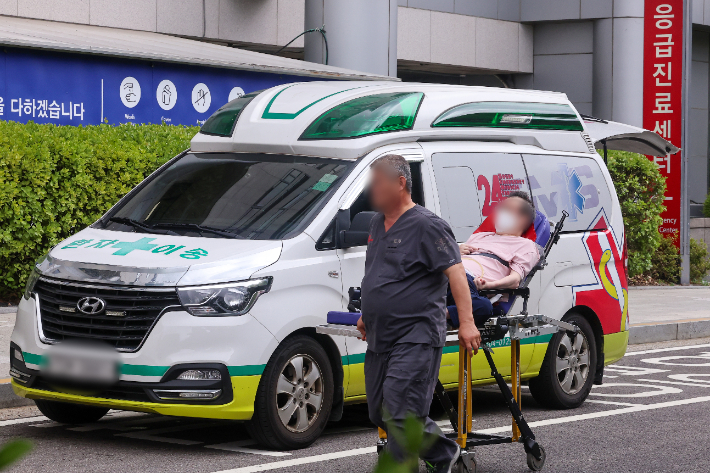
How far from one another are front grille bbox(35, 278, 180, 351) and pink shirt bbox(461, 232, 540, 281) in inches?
66.2

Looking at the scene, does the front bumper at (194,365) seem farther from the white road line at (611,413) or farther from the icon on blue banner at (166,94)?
the icon on blue banner at (166,94)

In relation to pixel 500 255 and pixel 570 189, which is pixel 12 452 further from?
pixel 570 189

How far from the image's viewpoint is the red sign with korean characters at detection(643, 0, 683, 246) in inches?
742

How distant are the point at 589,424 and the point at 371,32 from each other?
12.0 metres

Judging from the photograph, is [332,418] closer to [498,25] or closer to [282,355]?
[282,355]

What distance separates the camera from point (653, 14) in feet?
62.4

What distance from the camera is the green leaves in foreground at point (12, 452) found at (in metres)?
1.20

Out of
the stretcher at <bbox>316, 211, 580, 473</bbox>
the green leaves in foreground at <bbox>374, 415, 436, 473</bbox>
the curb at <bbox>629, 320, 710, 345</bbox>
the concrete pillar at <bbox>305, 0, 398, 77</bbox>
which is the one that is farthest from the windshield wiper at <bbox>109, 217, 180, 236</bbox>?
the concrete pillar at <bbox>305, 0, 398, 77</bbox>

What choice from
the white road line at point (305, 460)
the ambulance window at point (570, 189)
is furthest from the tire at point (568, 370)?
the white road line at point (305, 460)

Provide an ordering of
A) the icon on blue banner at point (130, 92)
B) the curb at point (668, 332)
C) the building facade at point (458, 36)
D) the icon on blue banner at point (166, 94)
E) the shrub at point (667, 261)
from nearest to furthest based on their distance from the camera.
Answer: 1. the curb at point (668, 332)
2. the icon on blue banner at point (130, 92)
3. the icon on blue banner at point (166, 94)
4. the building facade at point (458, 36)
5. the shrub at point (667, 261)

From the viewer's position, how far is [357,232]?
6.18 metres

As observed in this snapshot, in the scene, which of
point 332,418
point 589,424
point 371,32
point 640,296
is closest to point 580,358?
point 589,424

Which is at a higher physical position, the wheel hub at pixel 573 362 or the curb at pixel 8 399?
the wheel hub at pixel 573 362

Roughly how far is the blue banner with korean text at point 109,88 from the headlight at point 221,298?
28.0ft
